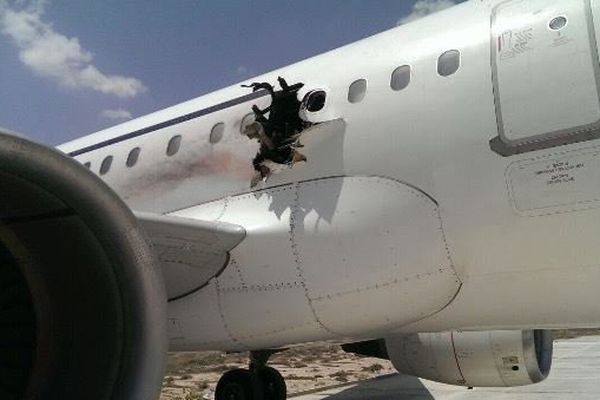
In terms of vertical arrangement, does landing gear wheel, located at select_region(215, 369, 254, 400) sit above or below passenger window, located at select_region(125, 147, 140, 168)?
below

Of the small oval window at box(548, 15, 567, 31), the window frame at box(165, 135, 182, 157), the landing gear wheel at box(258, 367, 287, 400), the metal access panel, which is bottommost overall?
the landing gear wheel at box(258, 367, 287, 400)

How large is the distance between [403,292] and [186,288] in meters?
1.89

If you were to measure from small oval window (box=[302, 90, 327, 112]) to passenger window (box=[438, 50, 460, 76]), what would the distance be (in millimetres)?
1125

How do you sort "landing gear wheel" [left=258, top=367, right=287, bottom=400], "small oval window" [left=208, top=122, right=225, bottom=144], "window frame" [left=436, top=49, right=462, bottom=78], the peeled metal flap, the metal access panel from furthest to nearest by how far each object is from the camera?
"landing gear wheel" [left=258, top=367, right=287, bottom=400], "small oval window" [left=208, top=122, right=225, bottom=144], "window frame" [left=436, top=49, right=462, bottom=78], the peeled metal flap, the metal access panel

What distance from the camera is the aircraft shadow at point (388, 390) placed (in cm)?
1044

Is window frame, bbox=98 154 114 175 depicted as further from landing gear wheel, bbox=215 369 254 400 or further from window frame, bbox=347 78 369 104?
window frame, bbox=347 78 369 104

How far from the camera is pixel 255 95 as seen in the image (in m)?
6.14

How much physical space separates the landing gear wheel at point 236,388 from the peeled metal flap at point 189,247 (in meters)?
3.54

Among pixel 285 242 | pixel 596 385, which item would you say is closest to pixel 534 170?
pixel 285 242

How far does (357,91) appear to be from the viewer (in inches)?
211

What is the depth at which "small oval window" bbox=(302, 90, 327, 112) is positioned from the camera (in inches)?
219

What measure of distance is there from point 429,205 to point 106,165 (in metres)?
4.50

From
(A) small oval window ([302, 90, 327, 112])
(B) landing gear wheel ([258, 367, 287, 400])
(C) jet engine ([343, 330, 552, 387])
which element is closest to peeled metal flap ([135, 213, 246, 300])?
(A) small oval window ([302, 90, 327, 112])

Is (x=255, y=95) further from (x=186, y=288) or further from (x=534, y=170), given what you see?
(x=534, y=170)
